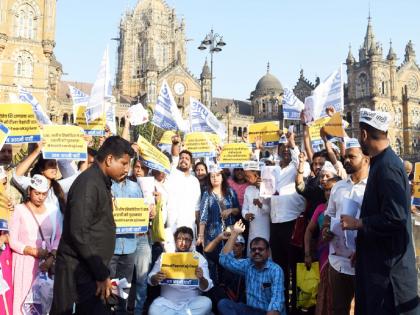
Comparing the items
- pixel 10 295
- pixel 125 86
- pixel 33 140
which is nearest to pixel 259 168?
pixel 33 140

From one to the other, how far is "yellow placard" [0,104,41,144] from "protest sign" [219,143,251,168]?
363 cm

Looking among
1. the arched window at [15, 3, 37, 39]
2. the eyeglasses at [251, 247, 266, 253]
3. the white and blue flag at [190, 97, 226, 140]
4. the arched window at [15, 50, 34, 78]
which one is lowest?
the eyeglasses at [251, 247, 266, 253]

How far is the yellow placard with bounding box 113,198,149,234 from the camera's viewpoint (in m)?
6.16

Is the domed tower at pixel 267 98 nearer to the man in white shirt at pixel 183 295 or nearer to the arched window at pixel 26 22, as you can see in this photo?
the arched window at pixel 26 22

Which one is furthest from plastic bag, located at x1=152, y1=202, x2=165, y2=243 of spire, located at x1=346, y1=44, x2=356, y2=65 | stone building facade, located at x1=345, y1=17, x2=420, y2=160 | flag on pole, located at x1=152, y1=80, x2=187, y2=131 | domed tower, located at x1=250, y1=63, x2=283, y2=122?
domed tower, located at x1=250, y1=63, x2=283, y2=122

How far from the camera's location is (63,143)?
263 inches

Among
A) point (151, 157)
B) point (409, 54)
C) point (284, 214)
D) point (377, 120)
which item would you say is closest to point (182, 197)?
point (151, 157)

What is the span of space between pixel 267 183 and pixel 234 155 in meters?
1.99

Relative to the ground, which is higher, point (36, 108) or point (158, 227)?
point (36, 108)

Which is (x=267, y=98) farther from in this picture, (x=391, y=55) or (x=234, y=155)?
(x=234, y=155)

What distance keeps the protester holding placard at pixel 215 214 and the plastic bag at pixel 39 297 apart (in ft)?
8.18

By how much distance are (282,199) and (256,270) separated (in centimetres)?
144

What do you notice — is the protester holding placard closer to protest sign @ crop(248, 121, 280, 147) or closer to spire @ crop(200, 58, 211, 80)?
protest sign @ crop(248, 121, 280, 147)

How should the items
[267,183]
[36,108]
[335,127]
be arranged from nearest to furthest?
[267,183] → [335,127] → [36,108]
